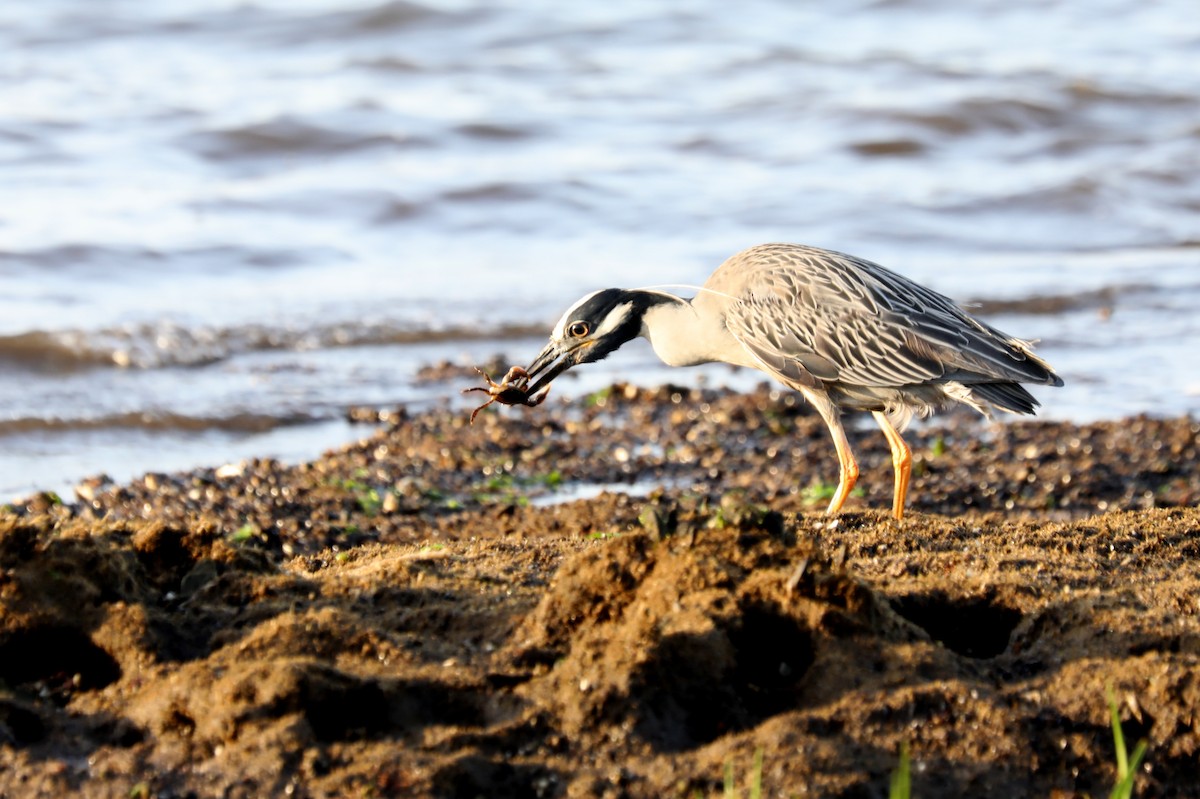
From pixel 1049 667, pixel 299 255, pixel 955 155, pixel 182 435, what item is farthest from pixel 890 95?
pixel 1049 667

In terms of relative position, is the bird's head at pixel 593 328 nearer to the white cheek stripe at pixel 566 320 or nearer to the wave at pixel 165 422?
the white cheek stripe at pixel 566 320

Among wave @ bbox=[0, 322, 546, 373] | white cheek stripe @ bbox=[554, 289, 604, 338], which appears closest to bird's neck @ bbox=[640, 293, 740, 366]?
white cheek stripe @ bbox=[554, 289, 604, 338]

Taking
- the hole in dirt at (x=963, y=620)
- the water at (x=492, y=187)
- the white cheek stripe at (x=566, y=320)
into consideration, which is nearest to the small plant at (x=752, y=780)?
the hole in dirt at (x=963, y=620)

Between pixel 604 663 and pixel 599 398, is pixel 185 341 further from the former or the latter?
pixel 604 663

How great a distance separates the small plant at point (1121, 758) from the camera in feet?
9.43

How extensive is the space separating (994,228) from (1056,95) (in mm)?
4916

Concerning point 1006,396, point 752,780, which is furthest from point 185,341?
point 752,780

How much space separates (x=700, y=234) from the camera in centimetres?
1247

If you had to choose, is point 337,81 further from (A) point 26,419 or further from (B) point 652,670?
(B) point 652,670

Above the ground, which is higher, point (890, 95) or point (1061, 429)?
point (890, 95)

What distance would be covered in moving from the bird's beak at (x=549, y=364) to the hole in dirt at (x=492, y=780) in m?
2.72

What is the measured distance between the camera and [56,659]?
3508 mm

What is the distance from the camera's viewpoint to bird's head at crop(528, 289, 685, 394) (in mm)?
5594

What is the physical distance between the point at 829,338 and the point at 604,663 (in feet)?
8.91
